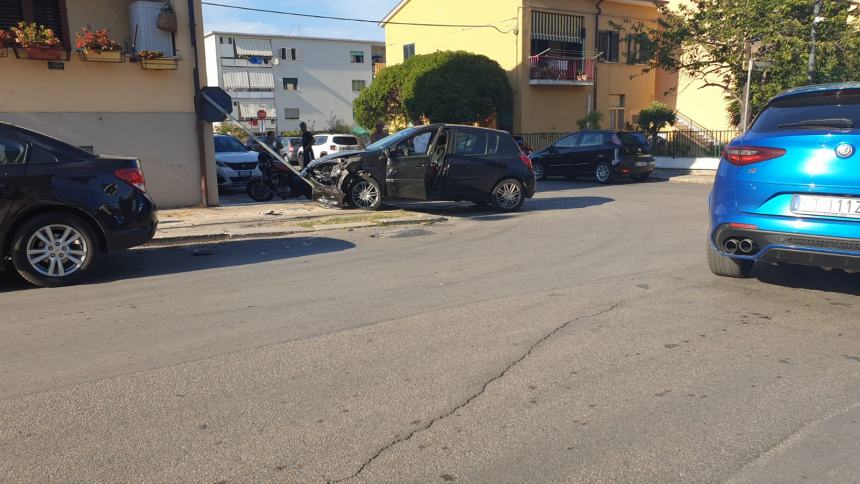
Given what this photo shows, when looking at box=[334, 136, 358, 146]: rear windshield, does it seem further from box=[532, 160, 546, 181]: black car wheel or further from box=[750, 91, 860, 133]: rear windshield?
box=[750, 91, 860, 133]: rear windshield

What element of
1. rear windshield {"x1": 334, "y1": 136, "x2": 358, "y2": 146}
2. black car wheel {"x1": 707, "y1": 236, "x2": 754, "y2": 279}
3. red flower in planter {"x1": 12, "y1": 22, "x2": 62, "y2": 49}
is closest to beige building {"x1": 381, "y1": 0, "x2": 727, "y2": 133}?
rear windshield {"x1": 334, "y1": 136, "x2": 358, "y2": 146}

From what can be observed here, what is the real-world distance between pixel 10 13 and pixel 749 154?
12.5m

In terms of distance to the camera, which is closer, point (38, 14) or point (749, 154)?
point (749, 154)

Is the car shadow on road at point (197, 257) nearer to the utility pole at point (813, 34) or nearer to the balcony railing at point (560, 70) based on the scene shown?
the utility pole at point (813, 34)

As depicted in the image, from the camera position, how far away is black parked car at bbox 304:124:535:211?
11.9 metres

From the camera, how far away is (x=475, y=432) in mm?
3439

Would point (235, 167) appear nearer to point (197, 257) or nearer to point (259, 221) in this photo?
point (259, 221)

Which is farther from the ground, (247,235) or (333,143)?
(333,143)

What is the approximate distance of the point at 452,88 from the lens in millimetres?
29359

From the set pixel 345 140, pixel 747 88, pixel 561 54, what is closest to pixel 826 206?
pixel 747 88

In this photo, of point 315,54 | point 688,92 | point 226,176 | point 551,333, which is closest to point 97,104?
point 226,176

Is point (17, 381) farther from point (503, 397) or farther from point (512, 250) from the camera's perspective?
point (512, 250)

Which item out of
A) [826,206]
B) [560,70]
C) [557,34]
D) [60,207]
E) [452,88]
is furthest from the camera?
[557,34]

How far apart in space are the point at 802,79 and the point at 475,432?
73.2 feet
